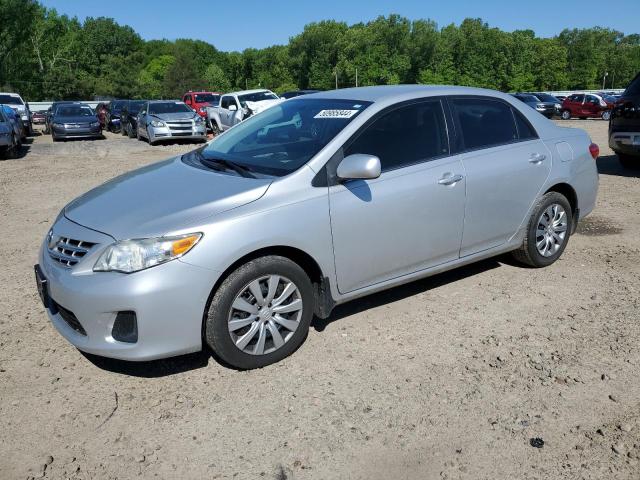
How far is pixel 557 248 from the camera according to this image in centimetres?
533

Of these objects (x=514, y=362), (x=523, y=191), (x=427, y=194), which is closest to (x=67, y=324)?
(x=427, y=194)

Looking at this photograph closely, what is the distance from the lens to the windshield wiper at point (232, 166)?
3848 millimetres

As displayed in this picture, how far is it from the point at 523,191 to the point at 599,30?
11971cm

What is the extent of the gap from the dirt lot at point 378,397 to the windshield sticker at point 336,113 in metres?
1.49

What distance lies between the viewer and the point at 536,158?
193 inches

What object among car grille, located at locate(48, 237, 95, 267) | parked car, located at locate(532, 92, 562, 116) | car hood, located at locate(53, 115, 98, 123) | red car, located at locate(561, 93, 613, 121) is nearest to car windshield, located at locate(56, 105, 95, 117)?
car hood, located at locate(53, 115, 98, 123)

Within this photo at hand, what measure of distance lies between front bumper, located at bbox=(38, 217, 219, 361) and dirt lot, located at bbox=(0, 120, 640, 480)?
33 centimetres

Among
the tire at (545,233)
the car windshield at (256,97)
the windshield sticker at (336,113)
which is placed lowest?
the tire at (545,233)

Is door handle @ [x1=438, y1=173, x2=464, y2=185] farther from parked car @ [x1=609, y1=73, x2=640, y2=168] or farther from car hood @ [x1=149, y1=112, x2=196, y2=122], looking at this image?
car hood @ [x1=149, y1=112, x2=196, y2=122]

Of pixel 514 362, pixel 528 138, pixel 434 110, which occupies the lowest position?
pixel 514 362

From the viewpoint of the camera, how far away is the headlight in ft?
10.3

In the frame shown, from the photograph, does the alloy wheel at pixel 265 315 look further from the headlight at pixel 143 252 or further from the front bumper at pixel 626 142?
the front bumper at pixel 626 142

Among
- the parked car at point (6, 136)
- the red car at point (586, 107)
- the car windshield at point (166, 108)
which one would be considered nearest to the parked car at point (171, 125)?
the car windshield at point (166, 108)

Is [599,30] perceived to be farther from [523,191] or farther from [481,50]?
[523,191]
